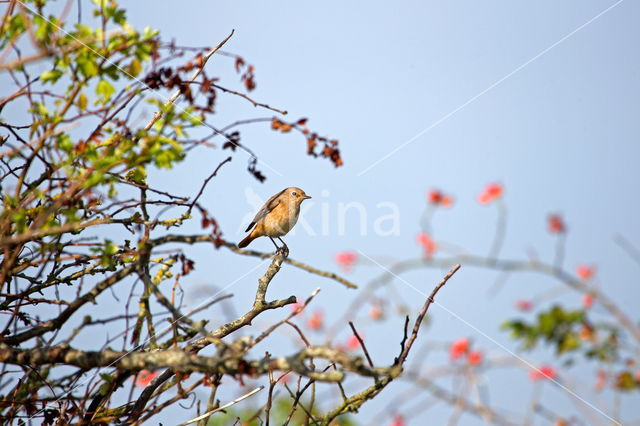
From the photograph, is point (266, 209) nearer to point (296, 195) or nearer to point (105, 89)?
point (296, 195)

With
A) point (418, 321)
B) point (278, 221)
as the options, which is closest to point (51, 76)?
point (418, 321)

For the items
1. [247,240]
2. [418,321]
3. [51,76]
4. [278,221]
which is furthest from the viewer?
[247,240]

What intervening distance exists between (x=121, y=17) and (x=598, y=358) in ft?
8.91

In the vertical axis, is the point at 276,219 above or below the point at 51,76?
above

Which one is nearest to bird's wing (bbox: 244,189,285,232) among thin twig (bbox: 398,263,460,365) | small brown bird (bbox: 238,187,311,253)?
small brown bird (bbox: 238,187,311,253)

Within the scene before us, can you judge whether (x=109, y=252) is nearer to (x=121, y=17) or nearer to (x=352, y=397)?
(x=121, y=17)

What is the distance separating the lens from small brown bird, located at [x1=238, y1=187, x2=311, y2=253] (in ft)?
23.4

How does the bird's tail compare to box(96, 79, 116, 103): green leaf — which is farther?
the bird's tail

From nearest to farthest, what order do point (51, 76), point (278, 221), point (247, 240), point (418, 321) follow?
point (51, 76), point (418, 321), point (278, 221), point (247, 240)

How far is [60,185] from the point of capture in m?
2.59

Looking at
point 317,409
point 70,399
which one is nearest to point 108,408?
point 70,399

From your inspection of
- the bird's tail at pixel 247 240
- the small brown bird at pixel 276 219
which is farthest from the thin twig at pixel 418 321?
the bird's tail at pixel 247 240

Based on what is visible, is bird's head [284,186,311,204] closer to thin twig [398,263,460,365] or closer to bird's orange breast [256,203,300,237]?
bird's orange breast [256,203,300,237]

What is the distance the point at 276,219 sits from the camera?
7152mm
